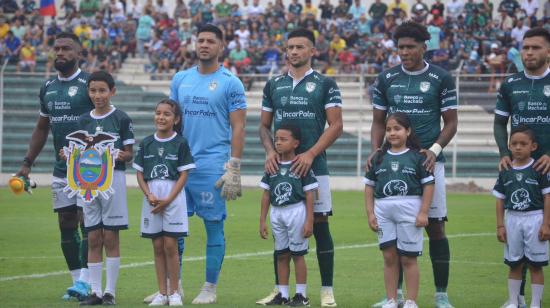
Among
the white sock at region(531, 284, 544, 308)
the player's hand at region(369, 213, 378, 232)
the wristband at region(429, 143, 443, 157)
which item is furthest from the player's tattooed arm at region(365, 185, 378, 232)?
the white sock at region(531, 284, 544, 308)

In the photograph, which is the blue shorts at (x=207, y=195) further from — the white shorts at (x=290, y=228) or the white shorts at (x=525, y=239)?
the white shorts at (x=525, y=239)

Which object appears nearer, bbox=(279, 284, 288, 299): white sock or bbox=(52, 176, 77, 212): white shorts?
bbox=(279, 284, 288, 299): white sock

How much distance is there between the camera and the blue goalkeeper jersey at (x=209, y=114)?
10219 mm

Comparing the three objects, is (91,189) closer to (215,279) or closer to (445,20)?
(215,279)

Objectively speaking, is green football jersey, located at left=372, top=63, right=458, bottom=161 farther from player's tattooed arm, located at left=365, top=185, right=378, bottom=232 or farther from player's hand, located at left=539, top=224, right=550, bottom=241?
player's hand, located at left=539, top=224, right=550, bottom=241

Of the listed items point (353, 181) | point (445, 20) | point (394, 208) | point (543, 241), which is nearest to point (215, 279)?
point (394, 208)

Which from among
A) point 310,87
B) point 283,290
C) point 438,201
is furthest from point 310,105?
point 283,290

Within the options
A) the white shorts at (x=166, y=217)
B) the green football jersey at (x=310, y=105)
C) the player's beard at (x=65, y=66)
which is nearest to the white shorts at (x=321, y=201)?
the green football jersey at (x=310, y=105)

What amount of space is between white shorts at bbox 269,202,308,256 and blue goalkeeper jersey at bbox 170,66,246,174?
0.86m

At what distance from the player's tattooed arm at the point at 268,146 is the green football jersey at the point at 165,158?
0.69 m

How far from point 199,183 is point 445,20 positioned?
2341cm

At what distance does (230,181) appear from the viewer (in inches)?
391

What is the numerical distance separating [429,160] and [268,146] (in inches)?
62.7

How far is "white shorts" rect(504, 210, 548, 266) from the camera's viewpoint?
918 cm
